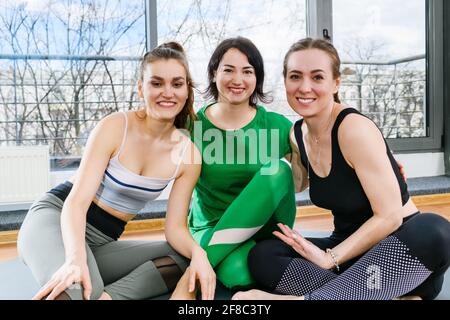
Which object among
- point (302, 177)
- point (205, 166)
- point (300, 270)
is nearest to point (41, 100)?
point (205, 166)

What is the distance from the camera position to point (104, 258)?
1339 mm

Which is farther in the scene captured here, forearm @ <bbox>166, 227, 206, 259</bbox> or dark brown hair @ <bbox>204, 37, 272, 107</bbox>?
dark brown hair @ <bbox>204, 37, 272, 107</bbox>

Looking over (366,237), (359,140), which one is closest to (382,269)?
(366,237)

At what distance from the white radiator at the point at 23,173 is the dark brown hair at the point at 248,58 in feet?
4.44

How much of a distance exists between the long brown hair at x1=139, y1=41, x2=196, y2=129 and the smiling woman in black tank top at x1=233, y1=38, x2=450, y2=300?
276 millimetres

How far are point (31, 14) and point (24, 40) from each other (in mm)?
147

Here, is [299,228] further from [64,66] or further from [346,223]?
[64,66]

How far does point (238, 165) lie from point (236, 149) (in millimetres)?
Result: 51

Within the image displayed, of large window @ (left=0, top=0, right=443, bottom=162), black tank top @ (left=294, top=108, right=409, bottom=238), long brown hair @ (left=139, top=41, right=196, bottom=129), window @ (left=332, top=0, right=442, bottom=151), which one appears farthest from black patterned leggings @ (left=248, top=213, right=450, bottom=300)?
window @ (left=332, top=0, right=442, bottom=151)

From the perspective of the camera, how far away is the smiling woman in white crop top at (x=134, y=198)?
46.0 inches

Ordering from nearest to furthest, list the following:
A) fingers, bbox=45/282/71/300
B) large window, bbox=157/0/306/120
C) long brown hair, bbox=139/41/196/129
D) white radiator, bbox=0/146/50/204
Answer: 1. fingers, bbox=45/282/71/300
2. long brown hair, bbox=139/41/196/129
3. white radiator, bbox=0/146/50/204
4. large window, bbox=157/0/306/120

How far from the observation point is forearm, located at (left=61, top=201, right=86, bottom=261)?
3.52 feet

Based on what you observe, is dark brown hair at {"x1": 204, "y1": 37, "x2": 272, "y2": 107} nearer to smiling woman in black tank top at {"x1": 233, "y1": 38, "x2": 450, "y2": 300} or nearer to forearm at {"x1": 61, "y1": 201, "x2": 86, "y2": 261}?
smiling woman in black tank top at {"x1": 233, "y1": 38, "x2": 450, "y2": 300}
